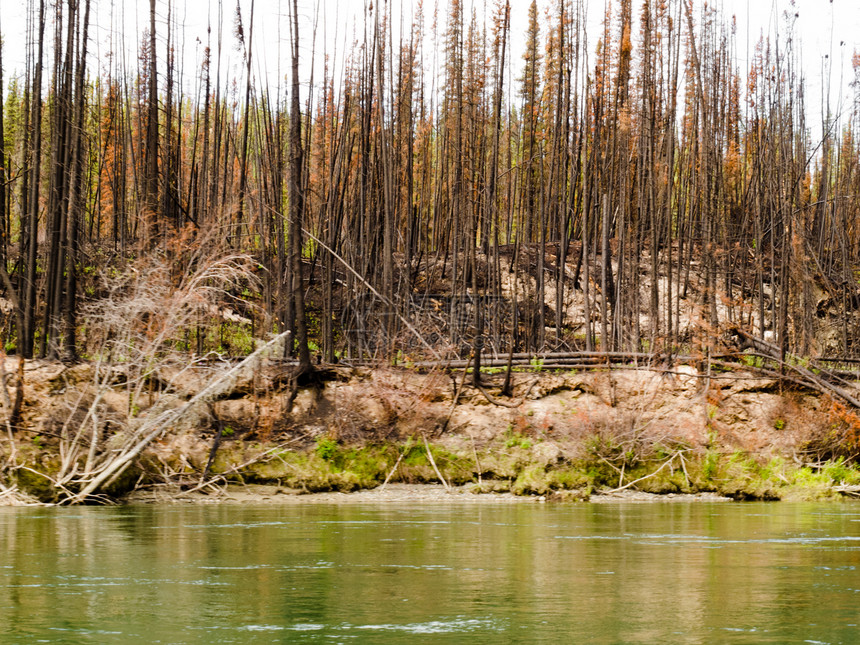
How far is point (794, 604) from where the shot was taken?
5406mm

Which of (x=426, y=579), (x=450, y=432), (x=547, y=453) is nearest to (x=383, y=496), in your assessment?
(x=450, y=432)

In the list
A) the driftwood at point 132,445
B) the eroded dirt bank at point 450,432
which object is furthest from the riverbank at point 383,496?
the driftwood at point 132,445

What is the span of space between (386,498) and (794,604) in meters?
9.60

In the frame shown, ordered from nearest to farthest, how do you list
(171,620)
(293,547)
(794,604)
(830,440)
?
(171,620), (794,604), (293,547), (830,440)

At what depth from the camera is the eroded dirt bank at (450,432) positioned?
14.2m

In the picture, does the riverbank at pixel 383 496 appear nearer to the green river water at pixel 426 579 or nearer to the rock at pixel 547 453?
the rock at pixel 547 453

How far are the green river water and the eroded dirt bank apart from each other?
309cm

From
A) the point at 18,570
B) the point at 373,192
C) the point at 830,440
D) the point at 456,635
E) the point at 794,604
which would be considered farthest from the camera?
the point at 373,192

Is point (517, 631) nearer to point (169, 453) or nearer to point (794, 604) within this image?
point (794, 604)

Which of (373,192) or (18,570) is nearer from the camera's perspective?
(18,570)

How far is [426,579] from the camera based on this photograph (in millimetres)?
6449

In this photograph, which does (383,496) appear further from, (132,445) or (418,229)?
(418,229)

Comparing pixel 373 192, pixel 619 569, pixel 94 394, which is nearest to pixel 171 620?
pixel 619 569

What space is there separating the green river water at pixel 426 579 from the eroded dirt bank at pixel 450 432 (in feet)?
10.1
